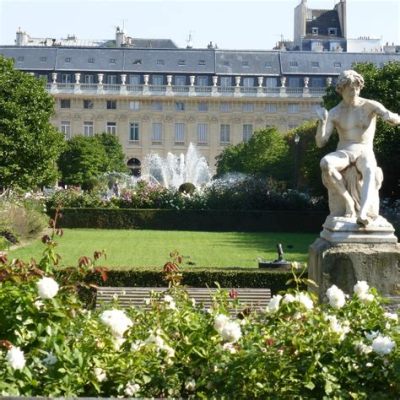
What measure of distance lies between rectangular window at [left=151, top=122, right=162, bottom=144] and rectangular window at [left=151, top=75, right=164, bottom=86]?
480cm

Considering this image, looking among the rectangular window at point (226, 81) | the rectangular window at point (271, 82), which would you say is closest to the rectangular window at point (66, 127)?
the rectangular window at point (226, 81)

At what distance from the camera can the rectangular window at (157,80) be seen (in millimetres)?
77062

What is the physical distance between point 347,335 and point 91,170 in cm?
5518

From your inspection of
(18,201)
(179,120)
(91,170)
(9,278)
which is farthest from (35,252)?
(179,120)

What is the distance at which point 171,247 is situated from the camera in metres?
21.8

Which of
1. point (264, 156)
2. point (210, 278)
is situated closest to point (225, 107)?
point (264, 156)

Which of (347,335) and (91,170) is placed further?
(91,170)

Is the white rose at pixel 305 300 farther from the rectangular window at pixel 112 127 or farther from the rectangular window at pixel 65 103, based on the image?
the rectangular window at pixel 112 127

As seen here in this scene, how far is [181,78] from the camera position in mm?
76750

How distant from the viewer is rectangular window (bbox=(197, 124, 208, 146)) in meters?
81.2

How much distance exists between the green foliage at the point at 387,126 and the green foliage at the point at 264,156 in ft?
64.5

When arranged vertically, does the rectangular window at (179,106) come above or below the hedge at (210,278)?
above

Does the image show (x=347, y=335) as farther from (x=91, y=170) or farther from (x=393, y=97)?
(x=91, y=170)

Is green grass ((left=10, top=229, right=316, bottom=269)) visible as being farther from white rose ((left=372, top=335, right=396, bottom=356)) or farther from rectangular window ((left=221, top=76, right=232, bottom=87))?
rectangular window ((left=221, top=76, right=232, bottom=87))
